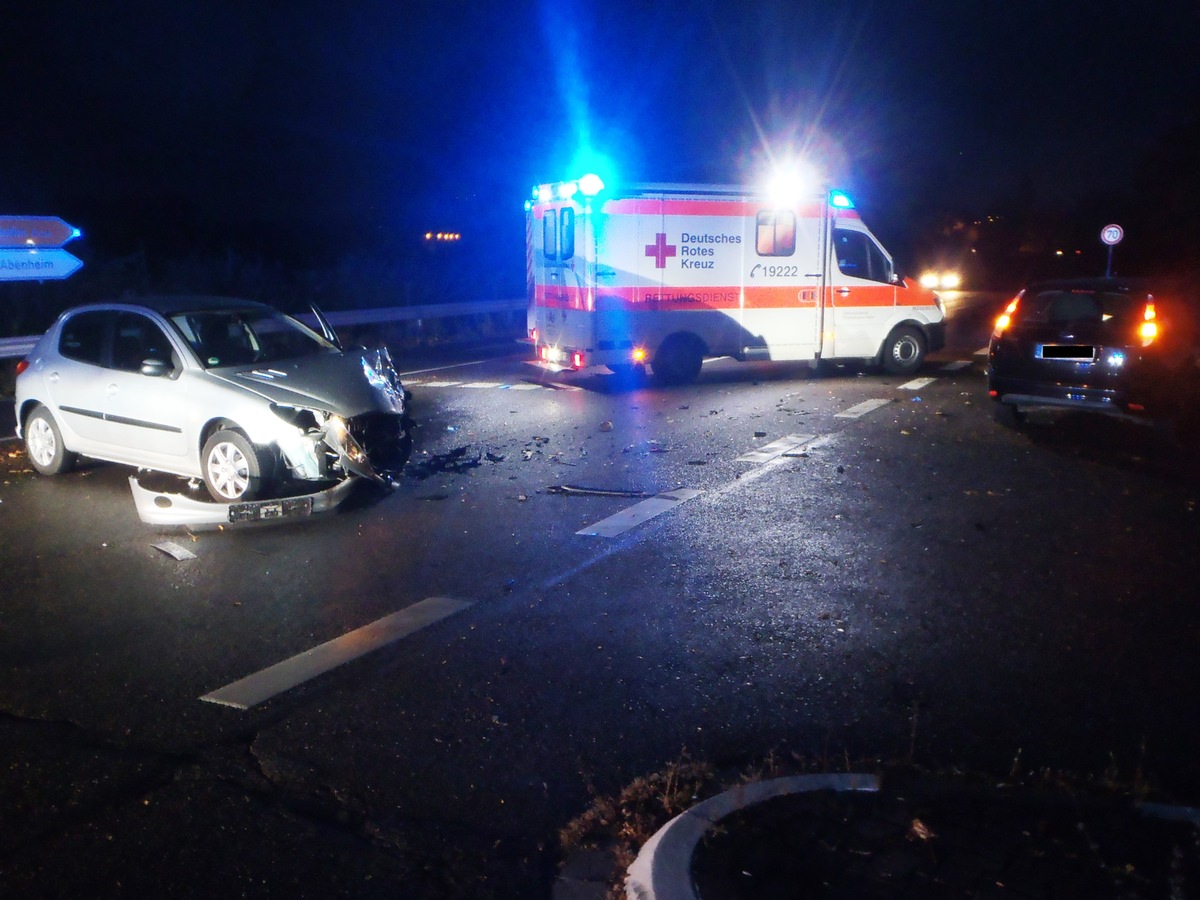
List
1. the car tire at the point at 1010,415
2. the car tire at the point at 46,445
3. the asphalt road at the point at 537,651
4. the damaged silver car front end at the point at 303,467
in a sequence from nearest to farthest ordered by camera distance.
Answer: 1. the asphalt road at the point at 537,651
2. the damaged silver car front end at the point at 303,467
3. the car tire at the point at 46,445
4. the car tire at the point at 1010,415

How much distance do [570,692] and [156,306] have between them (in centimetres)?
565

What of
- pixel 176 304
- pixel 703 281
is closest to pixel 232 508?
pixel 176 304

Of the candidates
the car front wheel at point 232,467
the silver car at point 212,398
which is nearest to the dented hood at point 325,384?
the silver car at point 212,398

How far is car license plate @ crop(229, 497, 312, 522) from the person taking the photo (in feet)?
24.2

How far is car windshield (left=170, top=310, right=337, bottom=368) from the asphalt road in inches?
56.8

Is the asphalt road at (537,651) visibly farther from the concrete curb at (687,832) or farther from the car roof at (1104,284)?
the car roof at (1104,284)

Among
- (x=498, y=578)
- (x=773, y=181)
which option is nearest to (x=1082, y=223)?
(x=773, y=181)

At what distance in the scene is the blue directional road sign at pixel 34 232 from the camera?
1705cm

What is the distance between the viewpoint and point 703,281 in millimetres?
14258

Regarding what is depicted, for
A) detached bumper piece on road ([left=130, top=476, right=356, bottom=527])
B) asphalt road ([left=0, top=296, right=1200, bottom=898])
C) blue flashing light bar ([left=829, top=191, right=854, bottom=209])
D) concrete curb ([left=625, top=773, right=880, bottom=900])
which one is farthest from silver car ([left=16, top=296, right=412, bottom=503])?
blue flashing light bar ([left=829, top=191, right=854, bottom=209])

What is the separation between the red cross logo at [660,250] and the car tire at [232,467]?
294 inches

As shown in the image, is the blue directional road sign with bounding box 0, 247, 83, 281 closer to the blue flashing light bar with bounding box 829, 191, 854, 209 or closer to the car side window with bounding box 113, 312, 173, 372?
the car side window with bounding box 113, 312, 173, 372

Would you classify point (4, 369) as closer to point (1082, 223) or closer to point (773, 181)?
point (773, 181)

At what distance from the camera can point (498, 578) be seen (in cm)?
645
